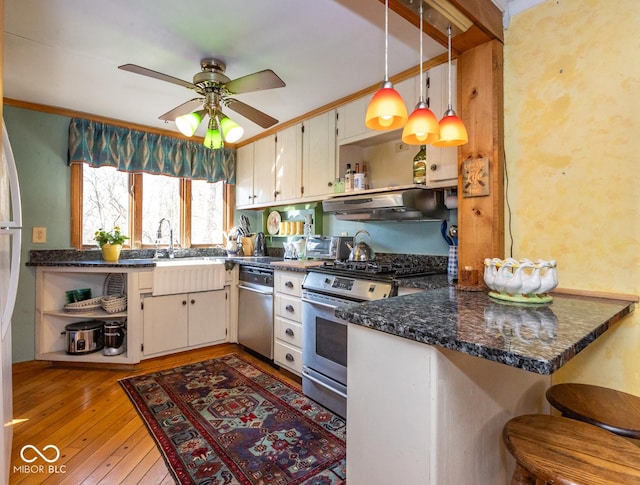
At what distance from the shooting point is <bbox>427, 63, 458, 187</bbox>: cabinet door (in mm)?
2055

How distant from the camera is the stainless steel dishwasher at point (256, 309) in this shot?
115 inches

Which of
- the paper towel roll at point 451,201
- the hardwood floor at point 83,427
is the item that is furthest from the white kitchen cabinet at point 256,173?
the paper towel roll at point 451,201

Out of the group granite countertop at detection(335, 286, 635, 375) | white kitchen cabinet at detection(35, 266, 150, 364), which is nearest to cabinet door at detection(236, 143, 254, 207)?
white kitchen cabinet at detection(35, 266, 150, 364)

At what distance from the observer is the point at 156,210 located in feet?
12.0

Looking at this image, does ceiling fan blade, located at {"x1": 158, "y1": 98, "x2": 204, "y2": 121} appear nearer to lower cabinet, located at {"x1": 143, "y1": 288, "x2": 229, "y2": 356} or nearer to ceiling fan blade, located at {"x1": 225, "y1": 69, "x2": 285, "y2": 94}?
ceiling fan blade, located at {"x1": 225, "y1": 69, "x2": 285, "y2": 94}

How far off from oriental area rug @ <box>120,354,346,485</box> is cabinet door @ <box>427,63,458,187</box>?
5.28 feet

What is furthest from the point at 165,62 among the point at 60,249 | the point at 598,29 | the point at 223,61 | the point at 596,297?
the point at 596,297

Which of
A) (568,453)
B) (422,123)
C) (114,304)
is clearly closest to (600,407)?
(568,453)

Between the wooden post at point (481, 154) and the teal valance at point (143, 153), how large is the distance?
2.87 metres

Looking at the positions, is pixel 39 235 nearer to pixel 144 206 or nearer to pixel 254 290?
pixel 144 206

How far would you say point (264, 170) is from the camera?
3652mm

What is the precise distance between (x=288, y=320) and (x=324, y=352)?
1.73 ft

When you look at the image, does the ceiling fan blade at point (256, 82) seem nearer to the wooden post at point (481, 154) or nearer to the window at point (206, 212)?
the wooden post at point (481, 154)

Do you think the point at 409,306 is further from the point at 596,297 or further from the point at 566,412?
the point at 596,297
